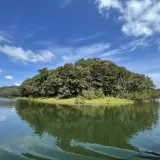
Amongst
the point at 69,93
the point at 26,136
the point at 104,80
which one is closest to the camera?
the point at 26,136

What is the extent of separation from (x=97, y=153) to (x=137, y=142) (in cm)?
412

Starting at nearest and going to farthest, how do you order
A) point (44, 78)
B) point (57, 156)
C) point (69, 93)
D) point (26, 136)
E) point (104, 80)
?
point (57, 156) → point (26, 136) → point (69, 93) → point (104, 80) → point (44, 78)

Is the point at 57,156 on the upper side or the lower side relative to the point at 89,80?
lower

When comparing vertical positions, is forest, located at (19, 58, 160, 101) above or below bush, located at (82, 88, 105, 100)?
above

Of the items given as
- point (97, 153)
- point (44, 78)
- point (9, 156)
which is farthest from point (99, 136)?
point (44, 78)

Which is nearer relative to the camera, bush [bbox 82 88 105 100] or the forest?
bush [bbox 82 88 105 100]

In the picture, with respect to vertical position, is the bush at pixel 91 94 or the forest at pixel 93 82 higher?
the forest at pixel 93 82

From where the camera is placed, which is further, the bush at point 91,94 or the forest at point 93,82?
the forest at point 93,82

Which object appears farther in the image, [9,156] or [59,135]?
[59,135]

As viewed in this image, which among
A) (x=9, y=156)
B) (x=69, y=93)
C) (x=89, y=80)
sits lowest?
(x=9, y=156)

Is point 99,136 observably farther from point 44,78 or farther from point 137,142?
point 44,78

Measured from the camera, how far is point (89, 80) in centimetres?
6372

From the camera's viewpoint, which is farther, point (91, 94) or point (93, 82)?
point (93, 82)

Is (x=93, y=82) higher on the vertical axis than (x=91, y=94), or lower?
higher
